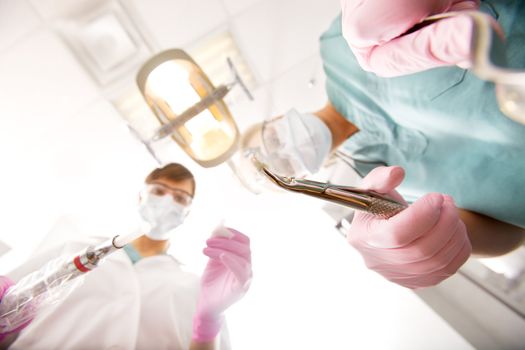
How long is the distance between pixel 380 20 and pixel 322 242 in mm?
932

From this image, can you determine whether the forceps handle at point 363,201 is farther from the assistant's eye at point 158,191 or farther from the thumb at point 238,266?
the assistant's eye at point 158,191

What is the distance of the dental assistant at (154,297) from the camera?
0.79 metres

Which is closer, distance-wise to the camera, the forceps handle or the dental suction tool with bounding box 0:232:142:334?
the forceps handle

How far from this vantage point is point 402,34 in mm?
558

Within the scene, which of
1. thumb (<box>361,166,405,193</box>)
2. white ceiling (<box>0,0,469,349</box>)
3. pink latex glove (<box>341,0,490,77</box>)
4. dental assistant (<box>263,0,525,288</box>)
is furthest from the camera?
white ceiling (<box>0,0,469,349</box>)

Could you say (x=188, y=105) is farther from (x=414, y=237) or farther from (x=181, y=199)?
(x=414, y=237)

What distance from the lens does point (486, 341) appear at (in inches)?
28.7

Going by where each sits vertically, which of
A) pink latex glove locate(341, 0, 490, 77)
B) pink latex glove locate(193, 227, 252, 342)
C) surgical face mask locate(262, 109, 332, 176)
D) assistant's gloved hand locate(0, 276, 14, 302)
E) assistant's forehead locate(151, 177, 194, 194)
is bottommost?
pink latex glove locate(193, 227, 252, 342)

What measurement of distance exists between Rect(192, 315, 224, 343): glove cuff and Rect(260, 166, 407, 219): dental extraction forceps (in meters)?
0.75

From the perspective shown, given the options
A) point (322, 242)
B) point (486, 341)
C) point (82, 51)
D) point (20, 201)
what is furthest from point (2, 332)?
point (486, 341)

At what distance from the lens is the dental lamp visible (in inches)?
36.4

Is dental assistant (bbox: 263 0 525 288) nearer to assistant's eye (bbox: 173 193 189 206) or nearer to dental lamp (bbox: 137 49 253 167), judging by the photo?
dental lamp (bbox: 137 49 253 167)

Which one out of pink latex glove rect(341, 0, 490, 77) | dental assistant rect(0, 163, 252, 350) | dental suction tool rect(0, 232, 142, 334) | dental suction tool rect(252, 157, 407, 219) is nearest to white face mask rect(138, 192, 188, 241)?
dental assistant rect(0, 163, 252, 350)

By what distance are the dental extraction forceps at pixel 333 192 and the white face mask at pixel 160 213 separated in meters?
0.72
